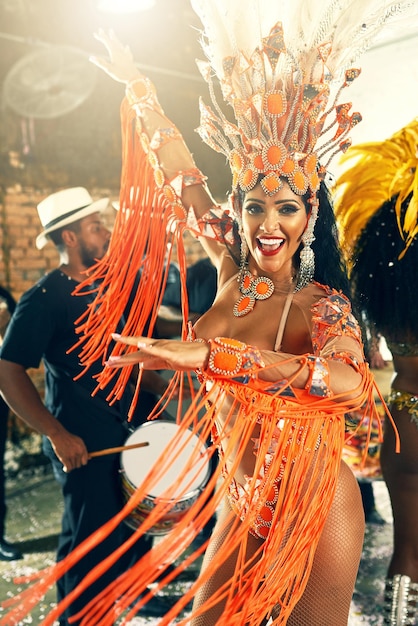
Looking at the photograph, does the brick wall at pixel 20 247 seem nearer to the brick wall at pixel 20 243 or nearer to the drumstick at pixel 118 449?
the brick wall at pixel 20 243

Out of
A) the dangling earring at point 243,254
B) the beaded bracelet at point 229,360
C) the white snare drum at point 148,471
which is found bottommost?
the white snare drum at point 148,471

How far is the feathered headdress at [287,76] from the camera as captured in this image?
58.6 inches

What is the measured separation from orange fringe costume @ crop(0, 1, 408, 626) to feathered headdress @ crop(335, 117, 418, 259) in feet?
1.69

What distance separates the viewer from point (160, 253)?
1.79 m

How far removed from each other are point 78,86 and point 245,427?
387 cm

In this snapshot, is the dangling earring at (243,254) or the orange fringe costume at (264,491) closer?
the orange fringe costume at (264,491)

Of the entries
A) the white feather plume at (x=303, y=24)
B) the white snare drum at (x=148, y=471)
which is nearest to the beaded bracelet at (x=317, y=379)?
the white feather plume at (x=303, y=24)

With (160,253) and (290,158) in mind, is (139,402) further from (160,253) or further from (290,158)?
(290,158)

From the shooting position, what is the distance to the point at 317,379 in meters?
1.29

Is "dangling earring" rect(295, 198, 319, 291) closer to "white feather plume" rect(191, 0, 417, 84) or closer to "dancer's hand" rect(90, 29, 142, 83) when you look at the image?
"white feather plume" rect(191, 0, 417, 84)

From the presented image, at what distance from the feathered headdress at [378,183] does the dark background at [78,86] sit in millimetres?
2164

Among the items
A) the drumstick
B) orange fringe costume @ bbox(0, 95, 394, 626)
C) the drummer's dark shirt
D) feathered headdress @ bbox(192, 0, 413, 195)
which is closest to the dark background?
the drummer's dark shirt

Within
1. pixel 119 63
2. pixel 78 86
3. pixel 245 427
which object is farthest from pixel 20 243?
pixel 245 427

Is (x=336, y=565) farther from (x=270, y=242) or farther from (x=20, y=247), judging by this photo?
(x=20, y=247)
